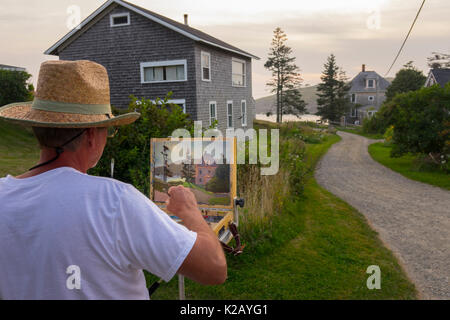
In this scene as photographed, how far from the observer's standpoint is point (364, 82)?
2381 inches

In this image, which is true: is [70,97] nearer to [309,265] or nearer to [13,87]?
[309,265]

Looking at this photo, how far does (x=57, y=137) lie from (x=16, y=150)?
21.2 m

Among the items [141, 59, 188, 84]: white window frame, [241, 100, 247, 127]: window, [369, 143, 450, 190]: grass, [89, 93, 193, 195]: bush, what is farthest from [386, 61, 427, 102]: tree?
[89, 93, 193, 195]: bush

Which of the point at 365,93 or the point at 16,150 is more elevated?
the point at 365,93

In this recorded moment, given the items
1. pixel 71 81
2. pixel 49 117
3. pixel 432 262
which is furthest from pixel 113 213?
pixel 432 262

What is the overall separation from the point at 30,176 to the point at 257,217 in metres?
5.19

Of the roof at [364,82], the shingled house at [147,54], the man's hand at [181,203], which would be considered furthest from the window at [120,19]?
the roof at [364,82]

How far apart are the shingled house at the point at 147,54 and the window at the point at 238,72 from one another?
10.5ft

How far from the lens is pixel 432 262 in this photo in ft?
19.7

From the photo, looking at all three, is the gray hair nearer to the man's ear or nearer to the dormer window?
the man's ear

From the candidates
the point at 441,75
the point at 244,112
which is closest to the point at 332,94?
Result: the point at 441,75

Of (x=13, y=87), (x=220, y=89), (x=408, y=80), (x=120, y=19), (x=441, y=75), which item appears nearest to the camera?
(x=120, y=19)

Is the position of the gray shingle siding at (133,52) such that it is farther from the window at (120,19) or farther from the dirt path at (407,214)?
the dirt path at (407,214)

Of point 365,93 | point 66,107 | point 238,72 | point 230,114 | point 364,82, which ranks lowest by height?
point 66,107
